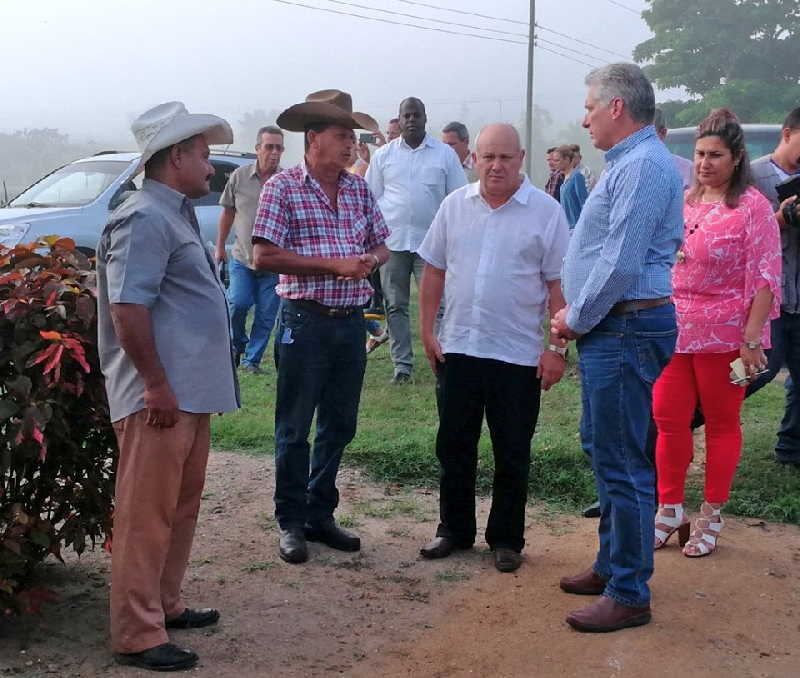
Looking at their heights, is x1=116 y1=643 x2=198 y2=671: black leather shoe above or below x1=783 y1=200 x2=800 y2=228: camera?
below

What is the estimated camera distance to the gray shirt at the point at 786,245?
581cm

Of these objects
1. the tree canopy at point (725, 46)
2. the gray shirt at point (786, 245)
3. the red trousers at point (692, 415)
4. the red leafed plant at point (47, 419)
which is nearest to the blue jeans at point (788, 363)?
the gray shirt at point (786, 245)

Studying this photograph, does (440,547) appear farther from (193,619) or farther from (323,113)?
(323,113)

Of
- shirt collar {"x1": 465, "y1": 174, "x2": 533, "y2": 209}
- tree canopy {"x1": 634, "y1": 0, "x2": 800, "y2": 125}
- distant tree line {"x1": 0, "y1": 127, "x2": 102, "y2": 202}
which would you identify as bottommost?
shirt collar {"x1": 465, "y1": 174, "x2": 533, "y2": 209}

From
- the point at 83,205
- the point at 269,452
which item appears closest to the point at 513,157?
the point at 269,452

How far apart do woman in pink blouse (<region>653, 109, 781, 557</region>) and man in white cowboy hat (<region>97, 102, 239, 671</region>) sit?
214 cm

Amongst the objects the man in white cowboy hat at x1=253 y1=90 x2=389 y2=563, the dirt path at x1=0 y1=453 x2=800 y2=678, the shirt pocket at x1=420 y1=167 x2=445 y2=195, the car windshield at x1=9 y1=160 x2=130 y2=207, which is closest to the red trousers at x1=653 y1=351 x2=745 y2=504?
the dirt path at x1=0 y1=453 x2=800 y2=678

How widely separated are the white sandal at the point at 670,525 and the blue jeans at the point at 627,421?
90 cm

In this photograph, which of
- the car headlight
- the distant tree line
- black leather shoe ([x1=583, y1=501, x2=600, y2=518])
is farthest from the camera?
the distant tree line

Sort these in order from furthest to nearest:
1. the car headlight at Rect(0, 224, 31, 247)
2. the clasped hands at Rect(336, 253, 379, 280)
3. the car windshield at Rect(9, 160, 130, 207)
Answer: the car windshield at Rect(9, 160, 130, 207)
the car headlight at Rect(0, 224, 31, 247)
the clasped hands at Rect(336, 253, 379, 280)

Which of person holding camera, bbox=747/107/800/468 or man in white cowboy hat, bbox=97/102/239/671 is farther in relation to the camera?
person holding camera, bbox=747/107/800/468

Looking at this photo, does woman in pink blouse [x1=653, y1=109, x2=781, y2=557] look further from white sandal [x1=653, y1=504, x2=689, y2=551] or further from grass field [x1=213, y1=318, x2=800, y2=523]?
grass field [x1=213, y1=318, x2=800, y2=523]

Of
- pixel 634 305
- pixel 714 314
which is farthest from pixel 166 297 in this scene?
pixel 714 314

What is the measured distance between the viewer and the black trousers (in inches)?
189
